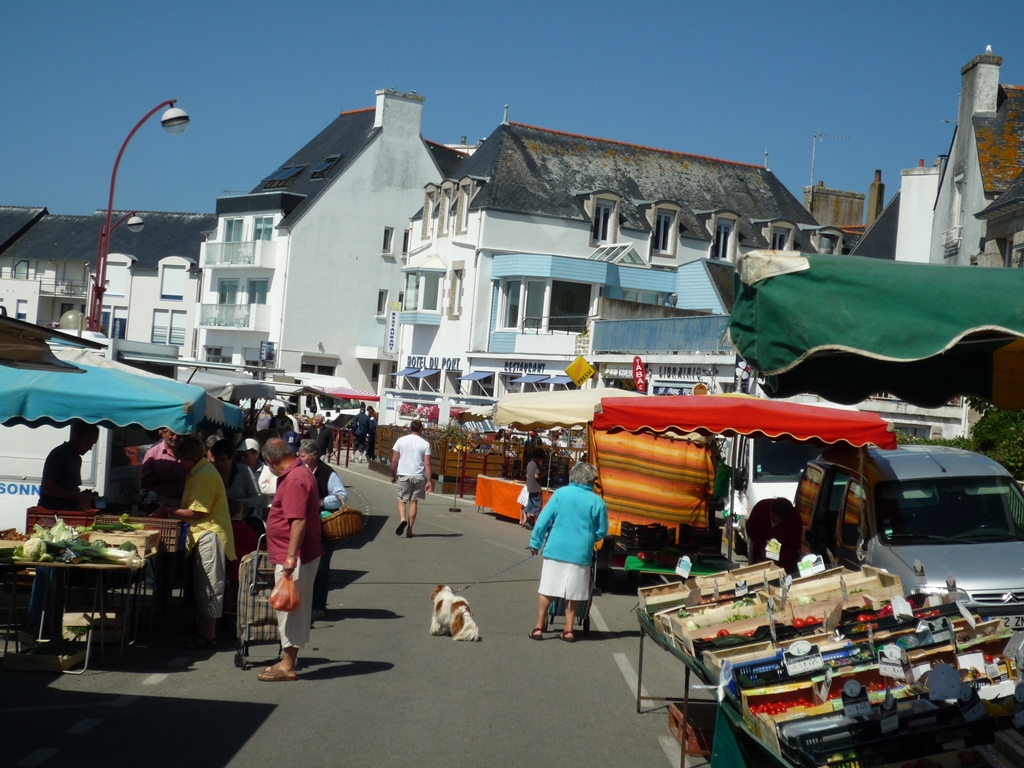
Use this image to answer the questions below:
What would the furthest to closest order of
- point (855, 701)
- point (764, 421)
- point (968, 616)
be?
point (764, 421) < point (968, 616) < point (855, 701)

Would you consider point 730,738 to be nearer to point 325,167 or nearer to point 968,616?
point 968,616

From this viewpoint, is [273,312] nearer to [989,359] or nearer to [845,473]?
[845,473]

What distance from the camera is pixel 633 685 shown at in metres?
9.36

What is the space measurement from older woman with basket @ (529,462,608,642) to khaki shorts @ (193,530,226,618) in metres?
2.98

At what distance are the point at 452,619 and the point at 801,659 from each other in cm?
611

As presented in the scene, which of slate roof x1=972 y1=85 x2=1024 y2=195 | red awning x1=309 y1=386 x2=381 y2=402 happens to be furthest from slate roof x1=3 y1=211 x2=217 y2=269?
slate roof x1=972 y1=85 x2=1024 y2=195

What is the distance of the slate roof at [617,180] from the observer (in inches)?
1903

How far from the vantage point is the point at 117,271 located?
239 feet

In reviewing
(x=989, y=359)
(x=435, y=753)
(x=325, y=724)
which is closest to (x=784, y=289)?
(x=989, y=359)

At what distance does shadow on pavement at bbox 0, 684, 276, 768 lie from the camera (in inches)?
264

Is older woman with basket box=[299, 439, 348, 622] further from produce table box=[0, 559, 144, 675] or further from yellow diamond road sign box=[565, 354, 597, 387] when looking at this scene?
yellow diamond road sign box=[565, 354, 597, 387]

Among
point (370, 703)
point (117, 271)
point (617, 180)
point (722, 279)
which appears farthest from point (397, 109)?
point (370, 703)

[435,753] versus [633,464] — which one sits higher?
[633,464]

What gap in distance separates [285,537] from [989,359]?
5423 mm
